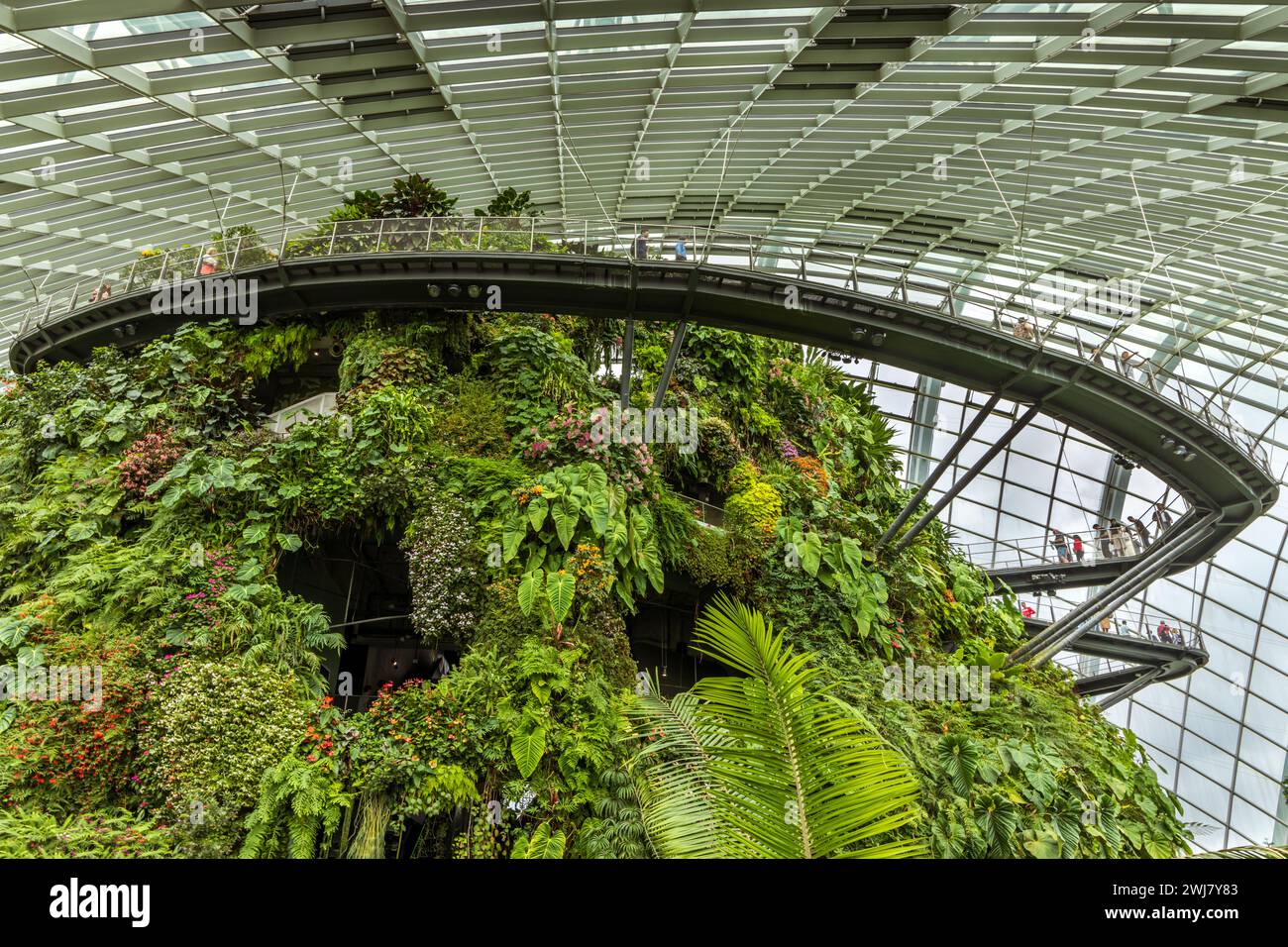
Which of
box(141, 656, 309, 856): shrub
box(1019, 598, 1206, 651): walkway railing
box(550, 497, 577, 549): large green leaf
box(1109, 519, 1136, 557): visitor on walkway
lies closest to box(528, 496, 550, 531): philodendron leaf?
box(550, 497, 577, 549): large green leaf

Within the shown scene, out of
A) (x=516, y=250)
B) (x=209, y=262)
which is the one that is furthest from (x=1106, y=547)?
(x=209, y=262)

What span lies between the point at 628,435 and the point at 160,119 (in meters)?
10.8

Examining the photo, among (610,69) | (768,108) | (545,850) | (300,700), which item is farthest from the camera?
(768,108)

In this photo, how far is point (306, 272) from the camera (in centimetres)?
1440

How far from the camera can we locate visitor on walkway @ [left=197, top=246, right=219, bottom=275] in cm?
1542

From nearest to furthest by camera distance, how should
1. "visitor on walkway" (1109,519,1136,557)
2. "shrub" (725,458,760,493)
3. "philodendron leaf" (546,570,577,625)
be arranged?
"philodendron leaf" (546,570,577,625) → "shrub" (725,458,760,493) → "visitor on walkway" (1109,519,1136,557)

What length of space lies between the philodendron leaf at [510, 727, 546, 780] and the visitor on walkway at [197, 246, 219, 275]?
38.4 ft

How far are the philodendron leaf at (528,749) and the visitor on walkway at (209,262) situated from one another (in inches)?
461

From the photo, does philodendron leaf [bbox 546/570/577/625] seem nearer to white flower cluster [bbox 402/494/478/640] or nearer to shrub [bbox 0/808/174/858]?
white flower cluster [bbox 402/494/478/640]

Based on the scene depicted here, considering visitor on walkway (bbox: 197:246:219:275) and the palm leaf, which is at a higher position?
visitor on walkway (bbox: 197:246:219:275)

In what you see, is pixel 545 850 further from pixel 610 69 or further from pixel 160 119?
pixel 160 119

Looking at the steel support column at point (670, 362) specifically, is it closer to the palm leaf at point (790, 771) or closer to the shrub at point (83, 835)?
the shrub at point (83, 835)

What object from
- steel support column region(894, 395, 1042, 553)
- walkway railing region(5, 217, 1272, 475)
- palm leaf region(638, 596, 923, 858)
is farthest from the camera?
steel support column region(894, 395, 1042, 553)
